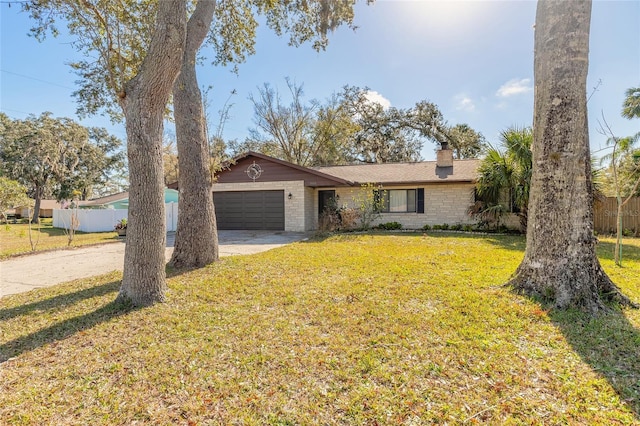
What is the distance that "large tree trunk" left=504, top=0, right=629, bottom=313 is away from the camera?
13.2ft

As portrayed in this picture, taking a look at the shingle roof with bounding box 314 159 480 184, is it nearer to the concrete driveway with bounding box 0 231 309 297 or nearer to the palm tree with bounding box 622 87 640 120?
the concrete driveway with bounding box 0 231 309 297

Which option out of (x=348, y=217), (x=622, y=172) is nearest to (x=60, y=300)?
(x=348, y=217)

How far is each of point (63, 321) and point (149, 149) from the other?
2348mm

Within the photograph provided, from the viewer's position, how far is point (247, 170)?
15156mm

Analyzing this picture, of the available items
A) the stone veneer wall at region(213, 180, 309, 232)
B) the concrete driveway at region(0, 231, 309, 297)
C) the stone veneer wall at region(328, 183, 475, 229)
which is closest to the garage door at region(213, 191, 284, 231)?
the stone veneer wall at region(213, 180, 309, 232)

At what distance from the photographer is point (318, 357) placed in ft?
9.46

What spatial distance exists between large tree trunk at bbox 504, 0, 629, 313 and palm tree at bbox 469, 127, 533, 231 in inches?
268

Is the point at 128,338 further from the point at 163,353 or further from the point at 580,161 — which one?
the point at 580,161

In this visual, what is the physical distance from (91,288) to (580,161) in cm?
751

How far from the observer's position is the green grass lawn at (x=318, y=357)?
2.18m

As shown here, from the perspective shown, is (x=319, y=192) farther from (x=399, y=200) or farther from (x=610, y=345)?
(x=610, y=345)

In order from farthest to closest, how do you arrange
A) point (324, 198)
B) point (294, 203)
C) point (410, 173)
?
point (324, 198), point (410, 173), point (294, 203)

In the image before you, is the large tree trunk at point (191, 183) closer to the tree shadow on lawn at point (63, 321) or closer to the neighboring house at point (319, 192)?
the tree shadow on lawn at point (63, 321)

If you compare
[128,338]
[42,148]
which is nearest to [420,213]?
[128,338]
